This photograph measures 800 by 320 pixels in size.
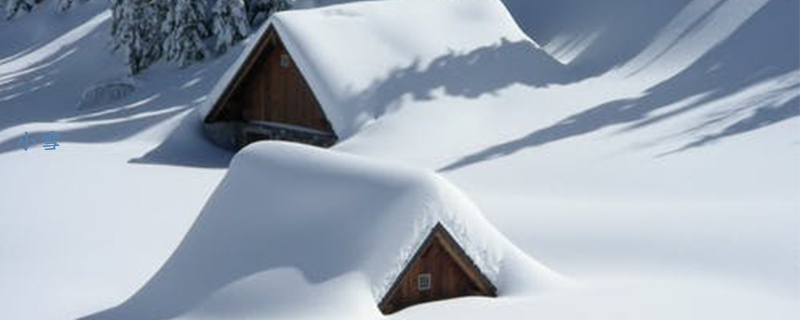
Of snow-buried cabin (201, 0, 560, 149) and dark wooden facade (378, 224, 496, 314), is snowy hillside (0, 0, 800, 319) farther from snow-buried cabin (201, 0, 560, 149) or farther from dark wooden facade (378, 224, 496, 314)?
dark wooden facade (378, 224, 496, 314)

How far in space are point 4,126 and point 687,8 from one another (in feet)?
71.3

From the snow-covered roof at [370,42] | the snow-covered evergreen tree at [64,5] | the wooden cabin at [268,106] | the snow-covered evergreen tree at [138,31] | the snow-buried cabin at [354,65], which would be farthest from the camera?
the snow-covered evergreen tree at [64,5]

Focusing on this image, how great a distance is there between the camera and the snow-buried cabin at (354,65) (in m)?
27.2

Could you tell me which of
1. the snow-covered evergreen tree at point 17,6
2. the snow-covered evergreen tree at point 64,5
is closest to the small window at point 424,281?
the snow-covered evergreen tree at point 64,5

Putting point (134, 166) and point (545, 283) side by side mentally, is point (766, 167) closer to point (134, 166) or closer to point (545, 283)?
point (545, 283)

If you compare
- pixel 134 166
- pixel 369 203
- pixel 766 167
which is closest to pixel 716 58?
pixel 766 167

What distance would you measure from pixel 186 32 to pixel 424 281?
2590cm

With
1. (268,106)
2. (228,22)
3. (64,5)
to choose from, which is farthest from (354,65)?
(64,5)

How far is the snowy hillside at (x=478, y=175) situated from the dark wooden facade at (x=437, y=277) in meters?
0.23

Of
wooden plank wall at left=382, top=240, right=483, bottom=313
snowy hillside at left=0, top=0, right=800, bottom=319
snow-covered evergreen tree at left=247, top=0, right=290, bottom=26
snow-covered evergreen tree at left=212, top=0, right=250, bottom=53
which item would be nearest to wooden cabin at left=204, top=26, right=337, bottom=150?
snowy hillside at left=0, top=0, right=800, bottom=319

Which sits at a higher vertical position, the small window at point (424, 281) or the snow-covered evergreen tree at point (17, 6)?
the snow-covered evergreen tree at point (17, 6)

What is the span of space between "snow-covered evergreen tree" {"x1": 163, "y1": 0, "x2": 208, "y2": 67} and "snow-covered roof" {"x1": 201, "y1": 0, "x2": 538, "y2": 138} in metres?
8.19

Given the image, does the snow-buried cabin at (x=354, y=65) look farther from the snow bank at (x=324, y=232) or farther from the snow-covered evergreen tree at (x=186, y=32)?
the snow bank at (x=324, y=232)

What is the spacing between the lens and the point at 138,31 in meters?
38.7
